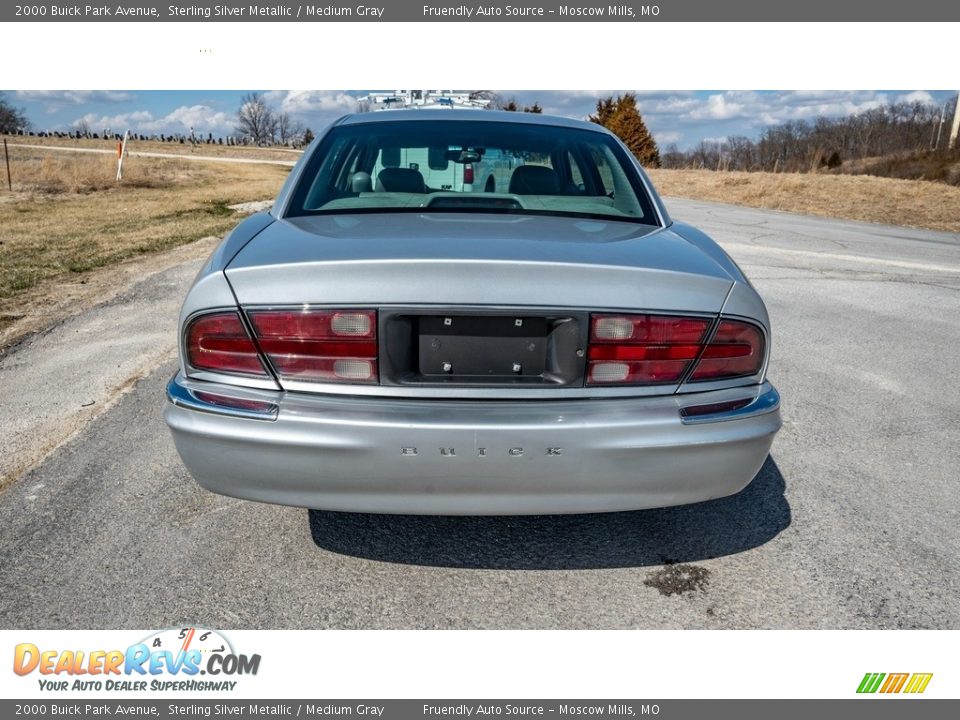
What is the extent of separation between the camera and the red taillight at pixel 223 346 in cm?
211

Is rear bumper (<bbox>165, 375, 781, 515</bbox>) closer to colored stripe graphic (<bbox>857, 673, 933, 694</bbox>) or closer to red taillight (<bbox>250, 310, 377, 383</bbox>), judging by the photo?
red taillight (<bbox>250, 310, 377, 383</bbox>)

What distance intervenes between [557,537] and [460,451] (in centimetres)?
87

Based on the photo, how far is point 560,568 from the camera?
2529 millimetres

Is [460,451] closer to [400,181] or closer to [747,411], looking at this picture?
[747,411]

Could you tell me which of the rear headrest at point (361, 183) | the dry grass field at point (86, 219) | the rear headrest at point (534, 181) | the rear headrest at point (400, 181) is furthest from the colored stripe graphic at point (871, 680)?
the dry grass field at point (86, 219)

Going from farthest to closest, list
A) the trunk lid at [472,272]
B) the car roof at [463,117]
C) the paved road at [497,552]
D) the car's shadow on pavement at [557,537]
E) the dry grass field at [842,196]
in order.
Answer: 1. the dry grass field at [842,196]
2. the car roof at [463,117]
3. the car's shadow on pavement at [557,537]
4. the paved road at [497,552]
5. the trunk lid at [472,272]

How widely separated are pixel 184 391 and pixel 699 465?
1559mm

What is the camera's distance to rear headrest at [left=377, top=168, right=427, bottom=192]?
302 cm

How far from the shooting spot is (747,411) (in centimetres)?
222

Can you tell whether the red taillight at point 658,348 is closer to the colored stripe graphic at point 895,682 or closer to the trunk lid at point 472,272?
the trunk lid at point 472,272

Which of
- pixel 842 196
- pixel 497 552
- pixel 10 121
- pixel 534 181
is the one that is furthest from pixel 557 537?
pixel 10 121

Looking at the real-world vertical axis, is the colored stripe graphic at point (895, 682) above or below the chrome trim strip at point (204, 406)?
below

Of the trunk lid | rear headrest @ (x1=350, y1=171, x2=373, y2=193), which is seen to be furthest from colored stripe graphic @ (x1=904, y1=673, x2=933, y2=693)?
rear headrest @ (x1=350, y1=171, x2=373, y2=193)

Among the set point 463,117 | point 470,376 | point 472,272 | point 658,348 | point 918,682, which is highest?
point 463,117
